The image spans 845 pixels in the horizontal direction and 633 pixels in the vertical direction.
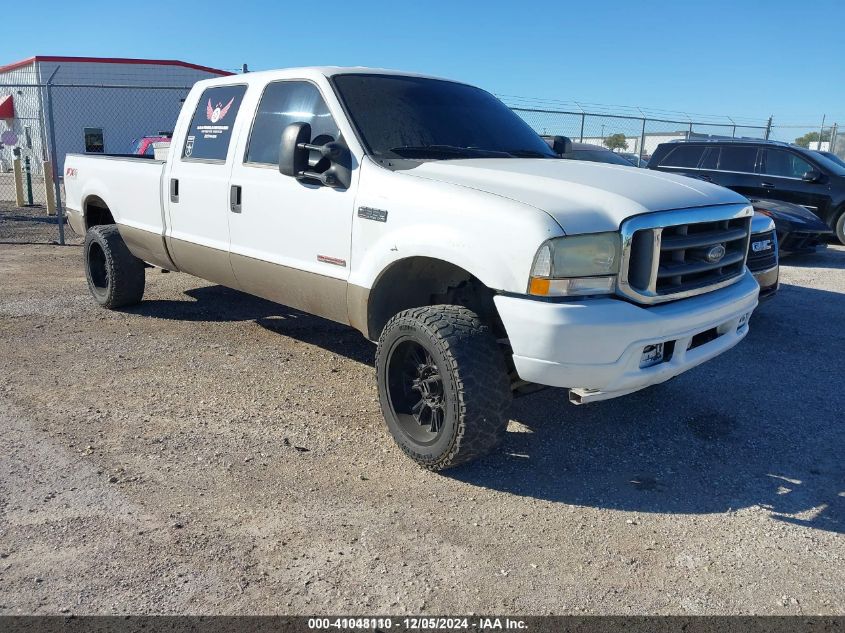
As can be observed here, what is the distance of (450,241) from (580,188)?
68 centimetres

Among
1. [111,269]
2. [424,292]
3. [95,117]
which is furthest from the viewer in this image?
[95,117]

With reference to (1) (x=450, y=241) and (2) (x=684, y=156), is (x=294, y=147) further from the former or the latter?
(2) (x=684, y=156)

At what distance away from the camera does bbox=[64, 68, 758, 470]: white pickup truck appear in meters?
3.12

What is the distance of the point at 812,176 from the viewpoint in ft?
37.5

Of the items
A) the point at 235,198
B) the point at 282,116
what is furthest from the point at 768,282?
the point at 235,198

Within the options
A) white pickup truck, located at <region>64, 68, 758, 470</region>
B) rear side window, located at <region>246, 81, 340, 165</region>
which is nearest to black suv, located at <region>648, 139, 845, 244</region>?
white pickup truck, located at <region>64, 68, 758, 470</region>

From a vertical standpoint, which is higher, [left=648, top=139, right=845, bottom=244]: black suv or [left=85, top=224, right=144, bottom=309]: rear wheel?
[left=648, top=139, right=845, bottom=244]: black suv

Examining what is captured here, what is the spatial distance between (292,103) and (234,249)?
3.49 feet

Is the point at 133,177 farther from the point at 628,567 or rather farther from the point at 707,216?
the point at 628,567

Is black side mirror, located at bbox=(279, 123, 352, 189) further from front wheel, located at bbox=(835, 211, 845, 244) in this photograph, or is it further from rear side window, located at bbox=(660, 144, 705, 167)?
front wheel, located at bbox=(835, 211, 845, 244)

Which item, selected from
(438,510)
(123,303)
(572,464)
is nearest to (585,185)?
(572,464)

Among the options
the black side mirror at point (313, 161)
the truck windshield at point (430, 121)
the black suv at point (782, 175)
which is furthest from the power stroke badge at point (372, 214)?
the black suv at point (782, 175)

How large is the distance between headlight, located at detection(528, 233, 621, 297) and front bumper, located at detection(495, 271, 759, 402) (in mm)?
60

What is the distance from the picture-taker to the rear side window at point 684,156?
11883 millimetres
